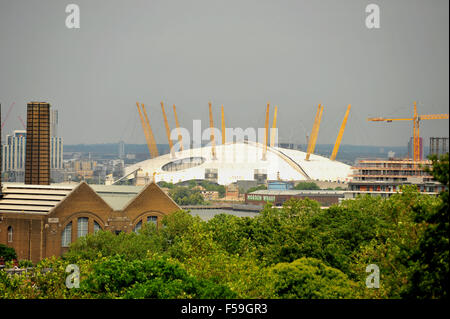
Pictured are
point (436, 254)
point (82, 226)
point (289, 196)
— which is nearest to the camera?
point (436, 254)

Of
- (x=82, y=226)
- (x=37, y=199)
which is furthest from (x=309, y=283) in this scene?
(x=37, y=199)

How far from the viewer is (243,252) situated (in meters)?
55.3

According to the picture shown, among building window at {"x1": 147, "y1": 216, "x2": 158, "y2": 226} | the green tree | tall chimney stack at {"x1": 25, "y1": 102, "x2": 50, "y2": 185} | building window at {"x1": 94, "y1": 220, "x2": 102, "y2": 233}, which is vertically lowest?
building window at {"x1": 94, "y1": 220, "x2": 102, "y2": 233}

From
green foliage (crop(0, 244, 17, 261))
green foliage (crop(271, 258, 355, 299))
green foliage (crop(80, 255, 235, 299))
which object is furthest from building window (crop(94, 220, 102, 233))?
green foliage (crop(271, 258, 355, 299))

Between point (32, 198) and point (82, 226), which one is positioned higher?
point (32, 198)

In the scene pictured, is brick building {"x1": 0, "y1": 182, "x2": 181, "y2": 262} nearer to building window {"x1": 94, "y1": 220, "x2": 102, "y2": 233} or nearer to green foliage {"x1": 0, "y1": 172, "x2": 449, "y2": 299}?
building window {"x1": 94, "y1": 220, "x2": 102, "y2": 233}

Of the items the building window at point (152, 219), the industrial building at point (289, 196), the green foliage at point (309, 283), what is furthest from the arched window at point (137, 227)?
the industrial building at point (289, 196)

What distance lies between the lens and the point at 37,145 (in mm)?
91438

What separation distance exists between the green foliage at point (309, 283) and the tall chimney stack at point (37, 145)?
53941mm

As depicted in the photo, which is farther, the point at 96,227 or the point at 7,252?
the point at 96,227

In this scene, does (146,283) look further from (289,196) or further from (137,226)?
(289,196)

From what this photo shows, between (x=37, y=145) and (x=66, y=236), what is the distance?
20.3 metres

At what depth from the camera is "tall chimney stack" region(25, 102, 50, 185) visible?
90.6 m

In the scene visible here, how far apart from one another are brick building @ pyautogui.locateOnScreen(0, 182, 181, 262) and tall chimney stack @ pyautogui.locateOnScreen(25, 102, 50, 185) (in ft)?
34.9
